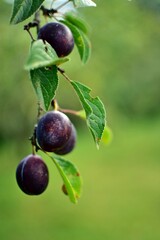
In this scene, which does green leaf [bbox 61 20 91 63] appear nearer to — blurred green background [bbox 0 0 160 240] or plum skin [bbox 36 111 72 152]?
plum skin [bbox 36 111 72 152]

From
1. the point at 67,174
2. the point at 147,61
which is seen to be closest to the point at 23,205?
the point at 147,61

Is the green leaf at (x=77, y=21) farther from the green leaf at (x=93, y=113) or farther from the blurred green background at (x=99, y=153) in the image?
the blurred green background at (x=99, y=153)

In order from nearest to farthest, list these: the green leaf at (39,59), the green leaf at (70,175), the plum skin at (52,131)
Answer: the green leaf at (39,59) < the plum skin at (52,131) < the green leaf at (70,175)

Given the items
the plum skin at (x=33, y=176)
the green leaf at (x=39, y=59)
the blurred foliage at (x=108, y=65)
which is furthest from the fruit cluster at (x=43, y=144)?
the blurred foliage at (x=108, y=65)

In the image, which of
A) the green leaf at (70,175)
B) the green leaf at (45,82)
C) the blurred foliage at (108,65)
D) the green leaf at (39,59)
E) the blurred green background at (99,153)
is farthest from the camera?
the blurred green background at (99,153)

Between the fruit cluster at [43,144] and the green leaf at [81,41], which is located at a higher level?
the green leaf at [81,41]

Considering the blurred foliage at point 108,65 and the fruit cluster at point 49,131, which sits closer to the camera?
the fruit cluster at point 49,131

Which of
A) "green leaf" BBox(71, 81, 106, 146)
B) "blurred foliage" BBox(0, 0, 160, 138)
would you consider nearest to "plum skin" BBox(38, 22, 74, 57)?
"green leaf" BBox(71, 81, 106, 146)

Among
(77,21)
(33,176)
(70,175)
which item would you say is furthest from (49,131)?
(77,21)
